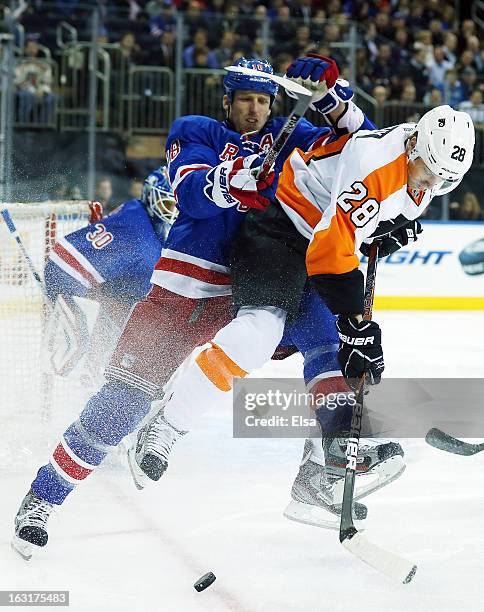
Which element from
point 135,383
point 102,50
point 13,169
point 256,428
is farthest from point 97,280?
point 102,50

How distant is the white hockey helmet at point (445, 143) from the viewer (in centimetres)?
227

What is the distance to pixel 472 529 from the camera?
A: 2.61 meters

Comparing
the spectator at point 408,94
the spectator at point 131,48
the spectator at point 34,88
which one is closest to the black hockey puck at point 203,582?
the spectator at point 34,88

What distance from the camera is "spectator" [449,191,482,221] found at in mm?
6988

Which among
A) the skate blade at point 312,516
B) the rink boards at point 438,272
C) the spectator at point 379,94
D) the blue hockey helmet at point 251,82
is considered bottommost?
the rink boards at point 438,272

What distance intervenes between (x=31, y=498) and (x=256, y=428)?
1115 mm

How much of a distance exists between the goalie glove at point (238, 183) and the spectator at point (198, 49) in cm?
523

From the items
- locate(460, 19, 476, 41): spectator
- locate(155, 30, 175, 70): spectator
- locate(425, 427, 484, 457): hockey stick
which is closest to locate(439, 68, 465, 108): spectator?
locate(460, 19, 476, 41): spectator

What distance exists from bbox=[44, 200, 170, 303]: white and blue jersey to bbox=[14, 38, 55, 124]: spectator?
3771 mm

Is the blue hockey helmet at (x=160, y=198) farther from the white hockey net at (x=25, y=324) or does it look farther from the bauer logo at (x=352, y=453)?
the bauer logo at (x=352, y=453)

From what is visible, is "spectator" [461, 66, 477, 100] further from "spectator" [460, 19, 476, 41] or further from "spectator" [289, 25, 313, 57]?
"spectator" [289, 25, 313, 57]

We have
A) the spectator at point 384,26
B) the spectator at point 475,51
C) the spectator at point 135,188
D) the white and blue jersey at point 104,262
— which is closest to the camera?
the white and blue jersey at point 104,262

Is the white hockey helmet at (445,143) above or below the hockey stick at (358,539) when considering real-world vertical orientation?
above

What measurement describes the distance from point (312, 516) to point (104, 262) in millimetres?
1366
